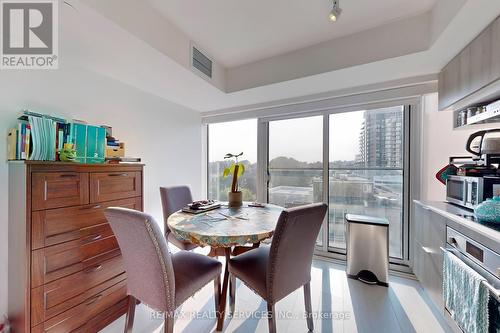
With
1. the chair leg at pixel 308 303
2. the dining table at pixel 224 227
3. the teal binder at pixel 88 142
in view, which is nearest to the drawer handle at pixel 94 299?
the dining table at pixel 224 227

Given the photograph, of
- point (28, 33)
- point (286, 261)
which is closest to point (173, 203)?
point (286, 261)

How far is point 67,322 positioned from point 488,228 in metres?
2.80

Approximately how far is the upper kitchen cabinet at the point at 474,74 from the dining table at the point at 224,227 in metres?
1.76

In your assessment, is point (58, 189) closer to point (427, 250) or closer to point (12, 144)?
point (12, 144)

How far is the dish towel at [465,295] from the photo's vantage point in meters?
1.07

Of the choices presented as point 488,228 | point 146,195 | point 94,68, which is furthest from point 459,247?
point 94,68

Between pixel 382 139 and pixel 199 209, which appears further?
pixel 382 139

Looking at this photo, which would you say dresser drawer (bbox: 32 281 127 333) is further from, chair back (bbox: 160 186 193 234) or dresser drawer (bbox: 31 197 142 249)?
chair back (bbox: 160 186 193 234)

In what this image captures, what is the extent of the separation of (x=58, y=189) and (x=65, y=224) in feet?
0.83

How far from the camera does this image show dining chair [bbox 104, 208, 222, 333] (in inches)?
43.9

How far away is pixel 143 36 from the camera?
1.53 metres

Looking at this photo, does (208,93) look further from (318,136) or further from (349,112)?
(349,112)

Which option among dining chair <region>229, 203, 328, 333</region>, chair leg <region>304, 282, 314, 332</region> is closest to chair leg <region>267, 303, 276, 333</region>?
dining chair <region>229, 203, 328, 333</region>

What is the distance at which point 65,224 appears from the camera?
1.40 metres
